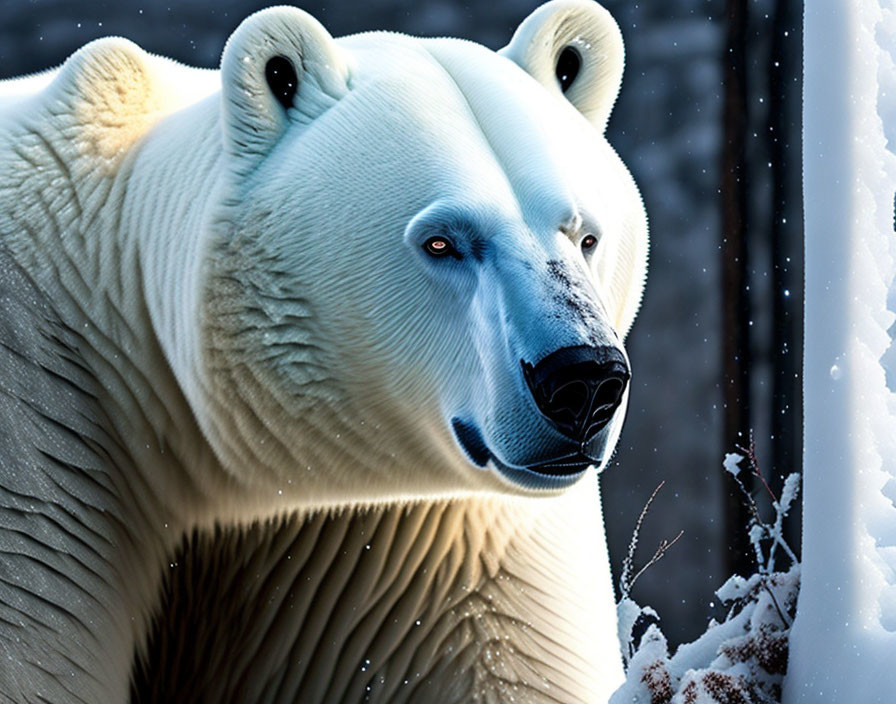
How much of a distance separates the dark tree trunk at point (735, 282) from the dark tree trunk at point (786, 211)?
0.36 feet

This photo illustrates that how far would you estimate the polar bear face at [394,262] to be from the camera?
2.21 meters

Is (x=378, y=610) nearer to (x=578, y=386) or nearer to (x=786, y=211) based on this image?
(x=578, y=386)

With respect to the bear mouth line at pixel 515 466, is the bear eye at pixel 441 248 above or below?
above

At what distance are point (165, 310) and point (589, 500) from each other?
73cm

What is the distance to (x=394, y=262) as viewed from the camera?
2.30m

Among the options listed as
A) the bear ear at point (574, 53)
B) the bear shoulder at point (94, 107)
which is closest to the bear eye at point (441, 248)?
the bear ear at point (574, 53)

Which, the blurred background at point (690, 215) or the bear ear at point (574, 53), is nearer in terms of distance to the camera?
the bear ear at point (574, 53)

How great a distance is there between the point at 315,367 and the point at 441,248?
0.77 feet

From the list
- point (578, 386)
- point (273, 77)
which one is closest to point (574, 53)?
point (273, 77)

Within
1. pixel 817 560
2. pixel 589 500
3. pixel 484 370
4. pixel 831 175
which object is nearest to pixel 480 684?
pixel 589 500

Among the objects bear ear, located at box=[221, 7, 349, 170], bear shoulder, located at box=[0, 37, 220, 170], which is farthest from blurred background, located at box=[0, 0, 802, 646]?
bear ear, located at box=[221, 7, 349, 170]

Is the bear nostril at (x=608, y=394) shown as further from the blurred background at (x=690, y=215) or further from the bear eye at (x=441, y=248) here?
the blurred background at (x=690, y=215)

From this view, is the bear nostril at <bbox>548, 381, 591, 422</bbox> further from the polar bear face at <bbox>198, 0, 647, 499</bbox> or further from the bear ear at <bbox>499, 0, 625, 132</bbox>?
the bear ear at <bbox>499, 0, 625, 132</bbox>

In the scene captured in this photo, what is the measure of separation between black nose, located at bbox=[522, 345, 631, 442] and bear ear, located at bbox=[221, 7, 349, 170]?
545mm
